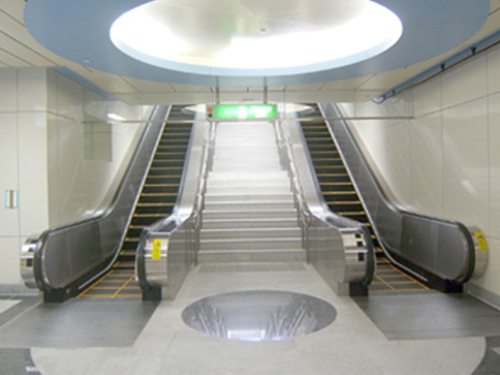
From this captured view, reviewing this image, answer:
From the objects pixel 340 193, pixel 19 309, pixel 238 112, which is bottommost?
pixel 19 309

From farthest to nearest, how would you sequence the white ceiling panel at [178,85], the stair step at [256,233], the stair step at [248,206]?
1. the stair step at [248,206]
2. the stair step at [256,233]
3. the white ceiling panel at [178,85]

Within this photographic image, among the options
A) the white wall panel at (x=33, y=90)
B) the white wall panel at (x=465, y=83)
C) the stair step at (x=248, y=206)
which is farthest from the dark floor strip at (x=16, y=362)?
the white wall panel at (x=465, y=83)

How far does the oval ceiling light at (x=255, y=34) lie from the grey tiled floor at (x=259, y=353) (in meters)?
3.18

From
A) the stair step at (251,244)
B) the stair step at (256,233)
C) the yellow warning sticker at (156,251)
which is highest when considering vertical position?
the yellow warning sticker at (156,251)

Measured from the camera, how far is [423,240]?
6.39 meters

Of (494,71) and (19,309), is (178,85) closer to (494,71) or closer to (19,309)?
(19,309)

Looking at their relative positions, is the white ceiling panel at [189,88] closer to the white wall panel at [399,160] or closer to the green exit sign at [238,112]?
the green exit sign at [238,112]

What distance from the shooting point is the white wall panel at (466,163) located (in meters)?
5.34

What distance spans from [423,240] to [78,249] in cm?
528

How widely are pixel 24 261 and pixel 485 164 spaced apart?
19.7 ft

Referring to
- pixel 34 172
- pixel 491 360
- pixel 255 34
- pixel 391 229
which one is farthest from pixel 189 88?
pixel 491 360

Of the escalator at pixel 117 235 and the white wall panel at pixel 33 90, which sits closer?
the escalator at pixel 117 235

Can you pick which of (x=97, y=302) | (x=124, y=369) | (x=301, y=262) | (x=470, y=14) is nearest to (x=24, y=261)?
(x=97, y=302)

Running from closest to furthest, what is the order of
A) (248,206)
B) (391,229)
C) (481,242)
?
(481,242)
(391,229)
(248,206)
